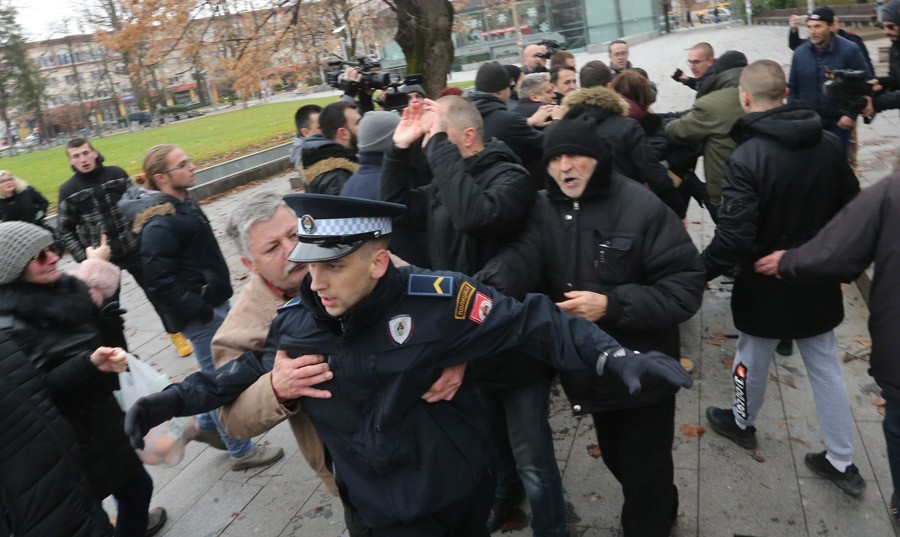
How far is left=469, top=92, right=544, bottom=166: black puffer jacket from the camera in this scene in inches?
177

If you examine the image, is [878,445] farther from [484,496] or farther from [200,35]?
[200,35]

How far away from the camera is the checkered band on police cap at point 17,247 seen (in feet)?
8.19

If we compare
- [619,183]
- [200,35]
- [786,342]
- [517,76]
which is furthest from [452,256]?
[200,35]

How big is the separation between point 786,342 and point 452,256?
305 cm

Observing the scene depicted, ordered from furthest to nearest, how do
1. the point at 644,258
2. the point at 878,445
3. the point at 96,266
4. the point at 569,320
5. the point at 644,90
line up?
1. the point at 644,90
2. the point at 878,445
3. the point at 96,266
4. the point at 644,258
5. the point at 569,320

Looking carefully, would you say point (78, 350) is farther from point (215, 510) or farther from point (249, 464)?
point (249, 464)

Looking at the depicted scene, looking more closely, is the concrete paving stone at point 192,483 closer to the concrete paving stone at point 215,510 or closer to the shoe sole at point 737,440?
the concrete paving stone at point 215,510

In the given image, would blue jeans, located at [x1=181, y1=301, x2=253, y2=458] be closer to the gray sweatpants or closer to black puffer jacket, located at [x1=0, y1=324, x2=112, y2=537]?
black puffer jacket, located at [x1=0, y1=324, x2=112, y2=537]

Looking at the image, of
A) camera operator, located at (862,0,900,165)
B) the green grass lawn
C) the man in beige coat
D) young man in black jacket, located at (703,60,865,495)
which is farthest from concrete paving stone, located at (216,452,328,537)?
the green grass lawn

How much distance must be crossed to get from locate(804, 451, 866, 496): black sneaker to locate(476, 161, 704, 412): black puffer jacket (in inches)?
52.3

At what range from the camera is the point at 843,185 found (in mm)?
3203

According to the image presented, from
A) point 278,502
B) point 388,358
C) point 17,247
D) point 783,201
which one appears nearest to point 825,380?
point 783,201

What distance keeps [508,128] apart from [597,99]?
83 centimetres

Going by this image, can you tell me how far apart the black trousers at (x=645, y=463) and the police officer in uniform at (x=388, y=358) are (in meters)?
0.70
